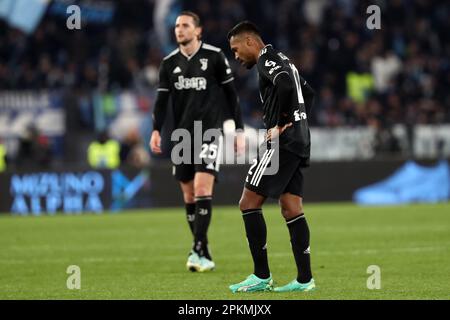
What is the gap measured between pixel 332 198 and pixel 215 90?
10555 mm

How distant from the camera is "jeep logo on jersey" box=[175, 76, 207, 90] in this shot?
1023 centimetres

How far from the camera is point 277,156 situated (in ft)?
26.2

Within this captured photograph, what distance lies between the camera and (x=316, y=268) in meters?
9.73

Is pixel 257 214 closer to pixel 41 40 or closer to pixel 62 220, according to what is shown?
pixel 62 220

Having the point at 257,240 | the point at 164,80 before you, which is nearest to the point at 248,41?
the point at 257,240

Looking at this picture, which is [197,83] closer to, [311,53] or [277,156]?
[277,156]

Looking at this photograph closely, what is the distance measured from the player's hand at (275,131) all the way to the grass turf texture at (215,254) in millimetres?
1212

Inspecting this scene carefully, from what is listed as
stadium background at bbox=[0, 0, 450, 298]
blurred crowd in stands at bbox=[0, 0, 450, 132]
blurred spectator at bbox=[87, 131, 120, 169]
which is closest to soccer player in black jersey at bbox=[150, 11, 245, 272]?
stadium background at bbox=[0, 0, 450, 298]

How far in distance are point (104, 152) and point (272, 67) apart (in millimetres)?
14013

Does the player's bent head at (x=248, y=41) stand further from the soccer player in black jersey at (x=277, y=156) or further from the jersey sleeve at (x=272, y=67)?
the jersey sleeve at (x=272, y=67)

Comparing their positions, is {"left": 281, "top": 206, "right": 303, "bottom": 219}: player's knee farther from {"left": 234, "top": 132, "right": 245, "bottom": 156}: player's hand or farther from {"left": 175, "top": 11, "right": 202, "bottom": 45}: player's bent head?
{"left": 175, "top": 11, "right": 202, "bottom": 45}: player's bent head

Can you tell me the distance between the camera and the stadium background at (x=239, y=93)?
787 inches

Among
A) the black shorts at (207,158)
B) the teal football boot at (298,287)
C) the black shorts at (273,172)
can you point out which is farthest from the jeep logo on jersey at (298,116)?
the black shorts at (207,158)
